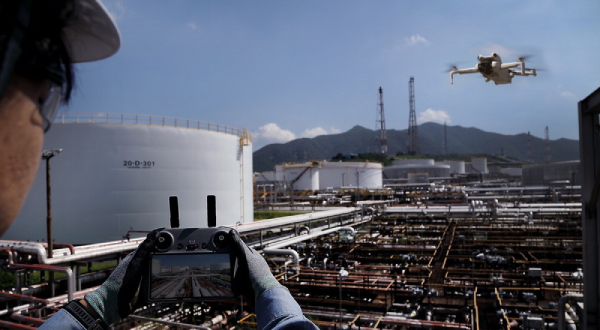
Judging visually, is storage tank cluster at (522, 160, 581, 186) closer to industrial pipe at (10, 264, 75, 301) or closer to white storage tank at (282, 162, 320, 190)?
white storage tank at (282, 162, 320, 190)

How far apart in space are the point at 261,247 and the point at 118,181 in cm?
591

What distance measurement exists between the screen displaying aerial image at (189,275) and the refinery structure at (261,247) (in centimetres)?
186

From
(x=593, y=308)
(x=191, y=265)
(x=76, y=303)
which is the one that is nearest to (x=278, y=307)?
(x=191, y=265)

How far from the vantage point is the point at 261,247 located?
11.5 metres

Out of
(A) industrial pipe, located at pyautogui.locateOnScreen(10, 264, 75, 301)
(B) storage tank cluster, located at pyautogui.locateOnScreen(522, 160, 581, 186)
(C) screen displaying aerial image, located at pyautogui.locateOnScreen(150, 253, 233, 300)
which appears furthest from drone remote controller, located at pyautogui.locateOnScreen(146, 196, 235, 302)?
(B) storage tank cluster, located at pyautogui.locateOnScreen(522, 160, 581, 186)

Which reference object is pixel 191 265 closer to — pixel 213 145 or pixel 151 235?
pixel 151 235

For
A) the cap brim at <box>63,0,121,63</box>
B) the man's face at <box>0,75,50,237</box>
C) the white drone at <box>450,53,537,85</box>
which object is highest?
the white drone at <box>450,53,537,85</box>

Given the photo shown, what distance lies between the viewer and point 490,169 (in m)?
87.8

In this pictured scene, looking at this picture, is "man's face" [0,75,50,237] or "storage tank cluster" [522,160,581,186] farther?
"storage tank cluster" [522,160,581,186]

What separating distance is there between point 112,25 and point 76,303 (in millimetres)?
1146

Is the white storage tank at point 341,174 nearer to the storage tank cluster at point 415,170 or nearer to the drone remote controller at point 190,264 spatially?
the storage tank cluster at point 415,170

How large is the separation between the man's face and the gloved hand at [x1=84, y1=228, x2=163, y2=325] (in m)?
1.06

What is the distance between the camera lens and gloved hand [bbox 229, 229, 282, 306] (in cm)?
147

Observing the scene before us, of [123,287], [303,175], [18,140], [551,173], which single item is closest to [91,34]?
[18,140]
